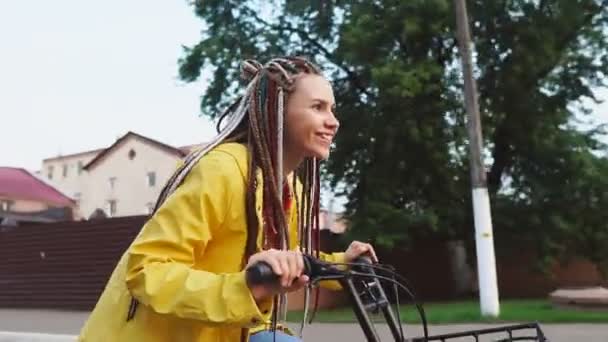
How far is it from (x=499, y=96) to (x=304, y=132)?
16156mm

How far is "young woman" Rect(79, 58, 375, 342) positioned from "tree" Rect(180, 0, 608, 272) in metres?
13.5

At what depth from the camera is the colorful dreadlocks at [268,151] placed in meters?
1.63

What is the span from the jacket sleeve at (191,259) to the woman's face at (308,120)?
236 mm

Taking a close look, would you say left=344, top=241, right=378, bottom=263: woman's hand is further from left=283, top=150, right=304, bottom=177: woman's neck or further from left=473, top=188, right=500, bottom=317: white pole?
left=473, top=188, right=500, bottom=317: white pole

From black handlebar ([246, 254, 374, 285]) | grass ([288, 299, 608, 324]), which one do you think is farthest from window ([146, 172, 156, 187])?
black handlebar ([246, 254, 374, 285])

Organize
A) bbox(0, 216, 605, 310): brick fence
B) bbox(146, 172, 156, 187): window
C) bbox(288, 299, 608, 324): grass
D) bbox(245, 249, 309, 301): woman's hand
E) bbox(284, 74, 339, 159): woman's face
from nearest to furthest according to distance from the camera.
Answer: bbox(245, 249, 309, 301): woman's hand → bbox(284, 74, 339, 159): woman's face → bbox(288, 299, 608, 324): grass → bbox(0, 216, 605, 310): brick fence → bbox(146, 172, 156, 187): window

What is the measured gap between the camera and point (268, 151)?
5.60 feet

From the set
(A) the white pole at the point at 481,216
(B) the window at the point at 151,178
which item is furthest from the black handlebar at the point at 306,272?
(B) the window at the point at 151,178

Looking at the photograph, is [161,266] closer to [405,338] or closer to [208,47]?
[405,338]

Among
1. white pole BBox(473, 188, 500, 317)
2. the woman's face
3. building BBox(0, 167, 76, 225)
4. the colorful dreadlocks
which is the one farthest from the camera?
building BBox(0, 167, 76, 225)

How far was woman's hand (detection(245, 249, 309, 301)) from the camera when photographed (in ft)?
4.27

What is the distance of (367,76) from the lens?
17.0 m

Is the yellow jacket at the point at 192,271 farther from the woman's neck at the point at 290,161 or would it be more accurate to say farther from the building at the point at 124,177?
the building at the point at 124,177

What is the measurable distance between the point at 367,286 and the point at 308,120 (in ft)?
1.64
